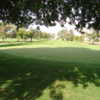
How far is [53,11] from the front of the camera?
8008mm

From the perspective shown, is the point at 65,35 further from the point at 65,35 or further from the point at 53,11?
the point at 53,11

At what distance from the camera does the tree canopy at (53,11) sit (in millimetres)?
6809

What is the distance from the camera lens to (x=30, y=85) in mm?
6223

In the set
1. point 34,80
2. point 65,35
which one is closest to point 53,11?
point 34,80

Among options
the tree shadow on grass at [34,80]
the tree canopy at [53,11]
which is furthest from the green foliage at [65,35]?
the tree shadow on grass at [34,80]

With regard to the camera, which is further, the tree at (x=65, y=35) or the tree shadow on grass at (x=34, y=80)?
the tree at (x=65, y=35)

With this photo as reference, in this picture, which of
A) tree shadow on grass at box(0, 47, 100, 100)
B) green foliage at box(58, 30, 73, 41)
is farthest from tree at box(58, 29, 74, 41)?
tree shadow on grass at box(0, 47, 100, 100)

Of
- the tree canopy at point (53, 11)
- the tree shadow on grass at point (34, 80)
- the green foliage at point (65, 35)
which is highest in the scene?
the tree canopy at point (53, 11)

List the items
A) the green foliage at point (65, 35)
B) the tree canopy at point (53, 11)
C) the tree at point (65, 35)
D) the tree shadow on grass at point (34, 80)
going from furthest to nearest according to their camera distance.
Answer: the green foliage at point (65, 35)
the tree at point (65, 35)
the tree canopy at point (53, 11)
the tree shadow on grass at point (34, 80)

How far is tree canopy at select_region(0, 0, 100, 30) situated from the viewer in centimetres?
681

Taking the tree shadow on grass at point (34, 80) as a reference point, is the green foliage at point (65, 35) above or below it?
below

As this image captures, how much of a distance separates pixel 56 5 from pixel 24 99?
4.16m

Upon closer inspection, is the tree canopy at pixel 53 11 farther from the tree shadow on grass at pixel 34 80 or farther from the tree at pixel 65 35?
the tree at pixel 65 35

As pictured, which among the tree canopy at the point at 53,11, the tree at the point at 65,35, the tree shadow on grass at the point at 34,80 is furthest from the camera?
the tree at the point at 65,35
